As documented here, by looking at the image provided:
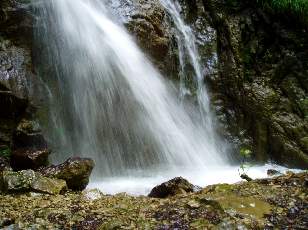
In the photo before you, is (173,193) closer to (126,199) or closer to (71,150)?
(126,199)

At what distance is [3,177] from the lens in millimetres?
4461

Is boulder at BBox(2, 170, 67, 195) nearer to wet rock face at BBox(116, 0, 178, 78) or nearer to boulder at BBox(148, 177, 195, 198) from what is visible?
boulder at BBox(148, 177, 195, 198)

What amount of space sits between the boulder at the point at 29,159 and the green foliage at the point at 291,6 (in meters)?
6.75

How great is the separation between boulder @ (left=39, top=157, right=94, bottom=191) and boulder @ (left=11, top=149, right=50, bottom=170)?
1.09 ft

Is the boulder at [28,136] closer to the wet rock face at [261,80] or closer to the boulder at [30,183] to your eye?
the boulder at [30,183]

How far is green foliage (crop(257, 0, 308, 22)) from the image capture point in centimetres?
980

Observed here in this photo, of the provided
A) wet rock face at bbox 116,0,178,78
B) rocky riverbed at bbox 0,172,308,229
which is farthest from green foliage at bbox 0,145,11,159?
wet rock face at bbox 116,0,178,78

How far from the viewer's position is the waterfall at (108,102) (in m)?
A: 6.99

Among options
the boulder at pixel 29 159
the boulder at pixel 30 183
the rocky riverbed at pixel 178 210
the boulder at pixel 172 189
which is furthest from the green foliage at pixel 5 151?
the boulder at pixel 172 189

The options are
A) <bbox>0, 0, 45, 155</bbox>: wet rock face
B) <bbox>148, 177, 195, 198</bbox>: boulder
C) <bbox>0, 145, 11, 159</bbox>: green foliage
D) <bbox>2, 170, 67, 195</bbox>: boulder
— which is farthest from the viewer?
<bbox>0, 0, 45, 155</bbox>: wet rock face

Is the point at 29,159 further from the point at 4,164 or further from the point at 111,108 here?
the point at 111,108

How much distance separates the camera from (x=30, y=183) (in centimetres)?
441

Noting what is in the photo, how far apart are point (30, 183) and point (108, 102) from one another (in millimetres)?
3131

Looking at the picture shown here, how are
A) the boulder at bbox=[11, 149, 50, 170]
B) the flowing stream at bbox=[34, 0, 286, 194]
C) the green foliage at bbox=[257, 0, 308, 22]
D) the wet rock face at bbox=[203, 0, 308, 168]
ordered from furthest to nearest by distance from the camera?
the green foliage at bbox=[257, 0, 308, 22], the wet rock face at bbox=[203, 0, 308, 168], the flowing stream at bbox=[34, 0, 286, 194], the boulder at bbox=[11, 149, 50, 170]
